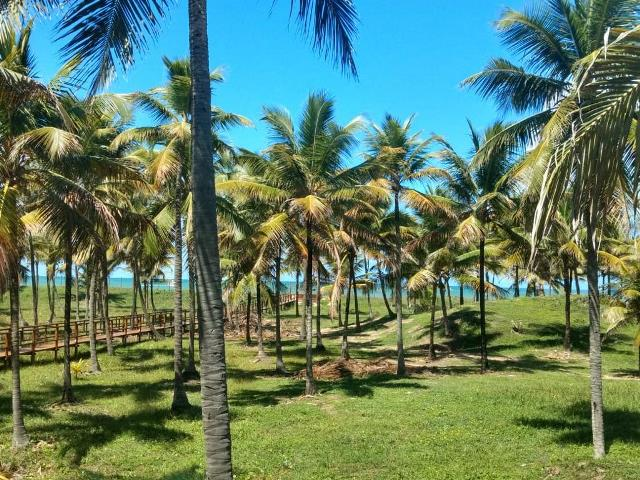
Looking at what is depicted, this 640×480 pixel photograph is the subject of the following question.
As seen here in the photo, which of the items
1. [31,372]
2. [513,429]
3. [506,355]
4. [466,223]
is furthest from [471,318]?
[31,372]

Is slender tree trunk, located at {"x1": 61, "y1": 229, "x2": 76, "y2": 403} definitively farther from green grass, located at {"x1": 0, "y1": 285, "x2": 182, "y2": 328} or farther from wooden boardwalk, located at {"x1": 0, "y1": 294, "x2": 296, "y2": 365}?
green grass, located at {"x1": 0, "y1": 285, "x2": 182, "y2": 328}

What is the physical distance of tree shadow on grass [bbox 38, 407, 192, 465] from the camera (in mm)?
10984

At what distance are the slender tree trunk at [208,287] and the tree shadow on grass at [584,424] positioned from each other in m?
7.89

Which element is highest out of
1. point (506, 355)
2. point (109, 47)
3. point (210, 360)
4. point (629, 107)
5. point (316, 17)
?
point (316, 17)

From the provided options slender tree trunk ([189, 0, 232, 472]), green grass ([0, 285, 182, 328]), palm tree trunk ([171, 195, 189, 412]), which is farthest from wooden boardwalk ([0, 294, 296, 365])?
slender tree trunk ([189, 0, 232, 472])

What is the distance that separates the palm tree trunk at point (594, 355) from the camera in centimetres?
897

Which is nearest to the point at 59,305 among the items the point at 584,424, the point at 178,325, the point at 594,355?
the point at 178,325

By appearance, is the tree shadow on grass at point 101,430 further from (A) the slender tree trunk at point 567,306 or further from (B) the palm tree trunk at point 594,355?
(A) the slender tree trunk at point 567,306

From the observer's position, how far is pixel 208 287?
4.89 meters

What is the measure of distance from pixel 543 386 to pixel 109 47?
49.4ft

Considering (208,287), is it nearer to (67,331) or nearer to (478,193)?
(67,331)

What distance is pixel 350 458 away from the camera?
985 centimetres

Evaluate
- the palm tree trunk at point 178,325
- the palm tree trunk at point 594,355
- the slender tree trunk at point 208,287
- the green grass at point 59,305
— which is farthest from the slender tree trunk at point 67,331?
the green grass at point 59,305

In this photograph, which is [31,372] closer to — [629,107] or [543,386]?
[543,386]
